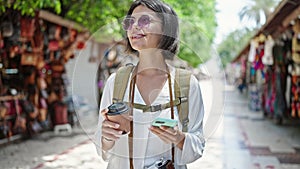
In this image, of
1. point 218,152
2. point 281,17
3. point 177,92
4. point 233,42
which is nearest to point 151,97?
point 177,92

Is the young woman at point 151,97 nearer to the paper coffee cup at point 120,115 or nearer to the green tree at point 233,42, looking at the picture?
the paper coffee cup at point 120,115

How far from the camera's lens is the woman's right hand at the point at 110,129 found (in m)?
1.18

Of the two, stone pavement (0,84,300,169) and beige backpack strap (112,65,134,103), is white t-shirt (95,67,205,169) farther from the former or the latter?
stone pavement (0,84,300,169)

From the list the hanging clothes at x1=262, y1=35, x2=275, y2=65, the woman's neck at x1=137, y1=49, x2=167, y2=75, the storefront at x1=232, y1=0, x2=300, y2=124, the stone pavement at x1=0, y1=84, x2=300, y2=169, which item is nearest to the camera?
the woman's neck at x1=137, y1=49, x2=167, y2=75

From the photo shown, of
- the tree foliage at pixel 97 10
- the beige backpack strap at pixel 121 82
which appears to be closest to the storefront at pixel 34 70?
the tree foliage at pixel 97 10

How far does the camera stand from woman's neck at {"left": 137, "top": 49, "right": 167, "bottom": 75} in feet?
4.42

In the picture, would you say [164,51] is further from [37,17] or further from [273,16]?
[273,16]

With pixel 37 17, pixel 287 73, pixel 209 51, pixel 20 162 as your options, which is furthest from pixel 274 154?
pixel 209 51

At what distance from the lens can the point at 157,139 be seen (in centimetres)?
126

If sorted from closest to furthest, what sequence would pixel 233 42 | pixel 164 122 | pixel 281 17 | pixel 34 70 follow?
1. pixel 164 122
2. pixel 34 70
3. pixel 281 17
4. pixel 233 42

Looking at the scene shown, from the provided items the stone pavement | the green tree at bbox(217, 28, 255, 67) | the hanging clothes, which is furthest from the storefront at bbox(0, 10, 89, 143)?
the green tree at bbox(217, 28, 255, 67)

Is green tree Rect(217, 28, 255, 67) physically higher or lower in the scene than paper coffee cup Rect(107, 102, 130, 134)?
higher

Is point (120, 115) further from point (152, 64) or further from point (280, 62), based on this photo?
point (280, 62)

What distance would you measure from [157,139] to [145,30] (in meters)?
0.35
